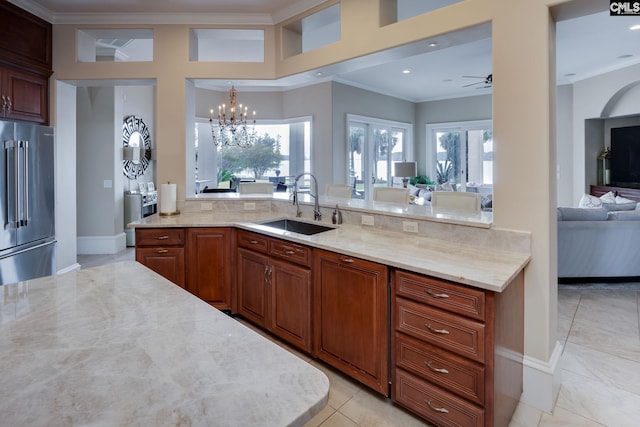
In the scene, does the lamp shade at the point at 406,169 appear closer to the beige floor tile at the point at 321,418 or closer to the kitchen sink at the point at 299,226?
the kitchen sink at the point at 299,226

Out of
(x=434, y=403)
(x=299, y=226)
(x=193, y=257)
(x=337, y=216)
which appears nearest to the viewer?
(x=434, y=403)

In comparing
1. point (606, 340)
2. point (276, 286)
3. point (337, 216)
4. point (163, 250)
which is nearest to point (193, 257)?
point (163, 250)

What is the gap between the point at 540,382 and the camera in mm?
2154

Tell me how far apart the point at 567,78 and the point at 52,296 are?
28.5 feet

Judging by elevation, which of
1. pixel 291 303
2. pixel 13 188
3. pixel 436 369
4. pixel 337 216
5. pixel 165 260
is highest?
pixel 13 188

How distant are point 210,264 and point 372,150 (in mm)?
5685

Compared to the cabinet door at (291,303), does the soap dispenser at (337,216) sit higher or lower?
higher

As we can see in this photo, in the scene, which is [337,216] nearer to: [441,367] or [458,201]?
[458,201]

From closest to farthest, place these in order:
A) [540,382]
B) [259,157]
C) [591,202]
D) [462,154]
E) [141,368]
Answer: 1. [141,368]
2. [540,382]
3. [591,202]
4. [259,157]
5. [462,154]

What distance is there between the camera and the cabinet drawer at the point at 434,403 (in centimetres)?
176

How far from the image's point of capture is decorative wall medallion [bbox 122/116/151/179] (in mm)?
6269

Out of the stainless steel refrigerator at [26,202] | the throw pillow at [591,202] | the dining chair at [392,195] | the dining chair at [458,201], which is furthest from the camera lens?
the throw pillow at [591,202]

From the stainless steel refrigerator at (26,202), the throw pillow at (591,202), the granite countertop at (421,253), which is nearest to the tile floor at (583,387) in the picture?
the granite countertop at (421,253)

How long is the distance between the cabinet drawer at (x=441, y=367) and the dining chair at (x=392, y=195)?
1906 mm
